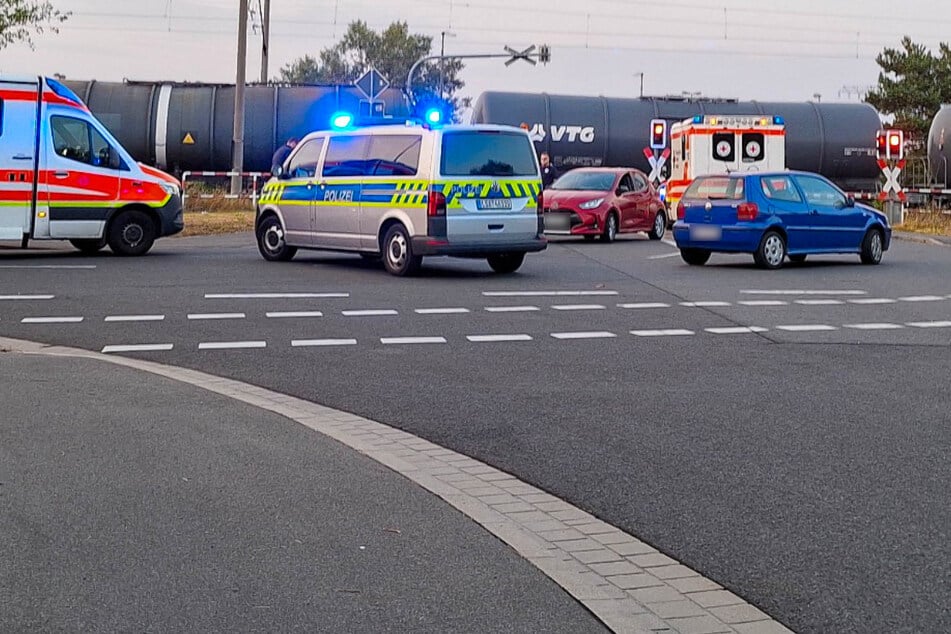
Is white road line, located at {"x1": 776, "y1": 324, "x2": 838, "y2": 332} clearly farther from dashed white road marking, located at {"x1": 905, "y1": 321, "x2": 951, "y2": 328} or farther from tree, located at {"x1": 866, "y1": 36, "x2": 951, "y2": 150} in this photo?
tree, located at {"x1": 866, "y1": 36, "x2": 951, "y2": 150}

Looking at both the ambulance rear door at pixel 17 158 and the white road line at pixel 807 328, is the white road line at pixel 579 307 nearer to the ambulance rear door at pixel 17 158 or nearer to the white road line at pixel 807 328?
the white road line at pixel 807 328

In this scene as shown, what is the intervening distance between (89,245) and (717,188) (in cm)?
970

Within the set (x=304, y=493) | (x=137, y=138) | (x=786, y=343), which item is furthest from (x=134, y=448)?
(x=137, y=138)

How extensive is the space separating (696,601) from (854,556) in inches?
34.6

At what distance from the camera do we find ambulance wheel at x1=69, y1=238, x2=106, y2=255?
22406mm

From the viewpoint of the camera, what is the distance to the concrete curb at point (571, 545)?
16.0ft

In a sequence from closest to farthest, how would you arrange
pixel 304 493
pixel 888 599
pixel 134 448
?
pixel 888 599 < pixel 304 493 < pixel 134 448

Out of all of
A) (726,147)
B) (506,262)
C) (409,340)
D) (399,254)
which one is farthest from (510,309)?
(726,147)

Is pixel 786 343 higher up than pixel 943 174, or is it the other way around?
pixel 943 174

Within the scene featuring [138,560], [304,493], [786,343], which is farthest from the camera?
[786,343]

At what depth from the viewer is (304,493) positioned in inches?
259

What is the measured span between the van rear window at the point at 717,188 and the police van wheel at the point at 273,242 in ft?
20.0

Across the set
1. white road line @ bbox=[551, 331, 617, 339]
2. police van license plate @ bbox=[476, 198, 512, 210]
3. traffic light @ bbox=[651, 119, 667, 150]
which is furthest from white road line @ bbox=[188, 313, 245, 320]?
traffic light @ bbox=[651, 119, 667, 150]

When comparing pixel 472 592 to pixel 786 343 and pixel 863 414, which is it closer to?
pixel 863 414
